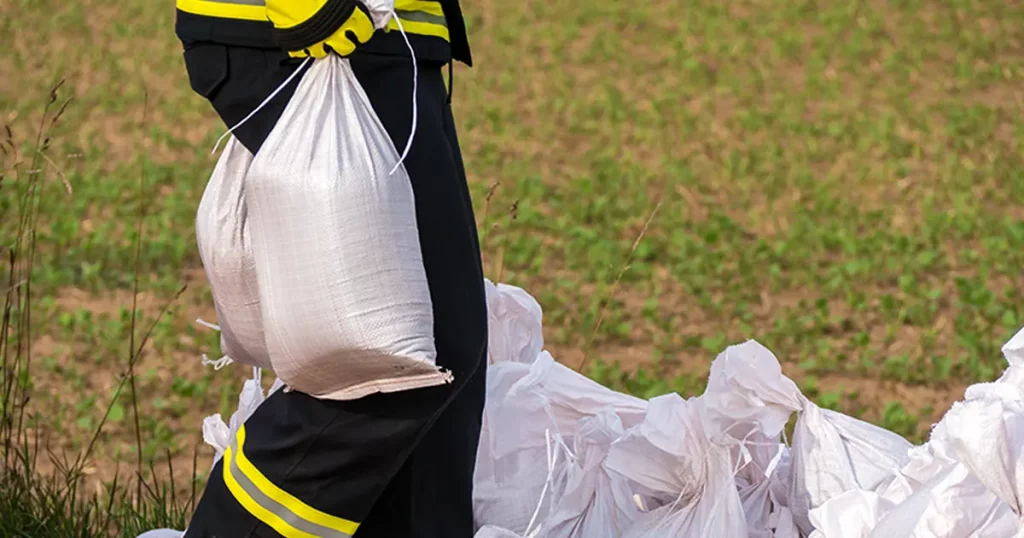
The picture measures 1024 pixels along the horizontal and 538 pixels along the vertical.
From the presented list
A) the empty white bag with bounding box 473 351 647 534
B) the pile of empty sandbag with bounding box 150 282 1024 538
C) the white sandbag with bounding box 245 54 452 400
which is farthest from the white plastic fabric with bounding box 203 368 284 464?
the white sandbag with bounding box 245 54 452 400

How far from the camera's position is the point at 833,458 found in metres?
2.32

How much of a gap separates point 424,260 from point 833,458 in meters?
0.84

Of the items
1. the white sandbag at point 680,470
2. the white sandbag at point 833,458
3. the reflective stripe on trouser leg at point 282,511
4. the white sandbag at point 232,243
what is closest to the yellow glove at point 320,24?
the white sandbag at point 232,243

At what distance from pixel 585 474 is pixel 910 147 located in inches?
193

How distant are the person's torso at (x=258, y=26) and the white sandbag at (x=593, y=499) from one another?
870 millimetres

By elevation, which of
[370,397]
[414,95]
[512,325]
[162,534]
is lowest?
[162,534]

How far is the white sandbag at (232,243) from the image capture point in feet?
6.52

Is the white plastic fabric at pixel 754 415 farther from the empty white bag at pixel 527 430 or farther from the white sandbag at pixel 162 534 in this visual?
the white sandbag at pixel 162 534

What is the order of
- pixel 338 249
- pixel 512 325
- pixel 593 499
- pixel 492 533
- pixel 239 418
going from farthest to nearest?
pixel 512 325
pixel 239 418
pixel 593 499
pixel 492 533
pixel 338 249

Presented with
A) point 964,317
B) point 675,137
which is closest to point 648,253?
point 964,317

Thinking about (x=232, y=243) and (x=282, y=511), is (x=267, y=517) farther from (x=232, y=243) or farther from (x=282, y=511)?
(x=232, y=243)

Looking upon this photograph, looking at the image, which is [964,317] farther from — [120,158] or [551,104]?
[120,158]

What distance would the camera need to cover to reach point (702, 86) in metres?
8.12

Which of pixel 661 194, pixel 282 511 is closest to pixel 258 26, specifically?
pixel 282 511
